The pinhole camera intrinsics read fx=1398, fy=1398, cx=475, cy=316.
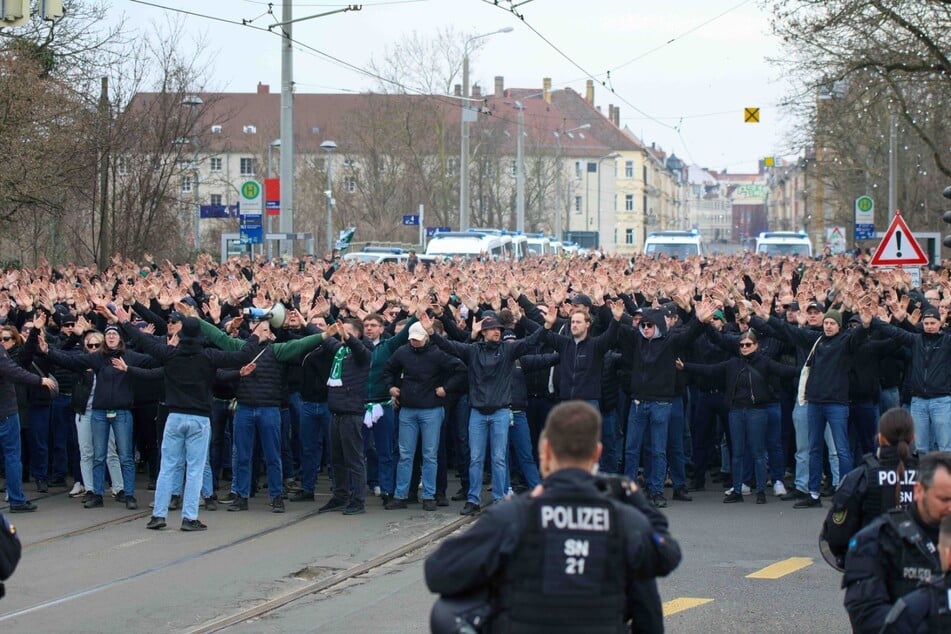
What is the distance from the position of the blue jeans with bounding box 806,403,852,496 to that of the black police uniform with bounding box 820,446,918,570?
7.04m

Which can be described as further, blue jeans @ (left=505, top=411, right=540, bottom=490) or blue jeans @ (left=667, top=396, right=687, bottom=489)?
blue jeans @ (left=667, top=396, right=687, bottom=489)

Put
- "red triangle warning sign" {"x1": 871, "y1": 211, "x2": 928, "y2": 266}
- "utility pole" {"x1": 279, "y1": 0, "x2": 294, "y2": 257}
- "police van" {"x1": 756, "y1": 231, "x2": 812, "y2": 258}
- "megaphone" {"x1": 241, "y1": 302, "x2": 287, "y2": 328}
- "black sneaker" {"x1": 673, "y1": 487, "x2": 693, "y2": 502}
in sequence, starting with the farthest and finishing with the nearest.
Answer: "police van" {"x1": 756, "y1": 231, "x2": 812, "y2": 258} < "utility pole" {"x1": 279, "y1": 0, "x2": 294, "y2": 257} < "red triangle warning sign" {"x1": 871, "y1": 211, "x2": 928, "y2": 266} < "black sneaker" {"x1": 673, "y1": 487, "x2": 693, "y2": 502} < "megaphone" {"x1": 241, "y1": 302, "x2": 287, "y2": 328}

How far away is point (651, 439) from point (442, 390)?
203 cm

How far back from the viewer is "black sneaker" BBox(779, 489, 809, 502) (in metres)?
13.2

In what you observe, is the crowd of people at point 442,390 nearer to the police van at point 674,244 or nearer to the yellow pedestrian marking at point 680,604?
the yellow pedestrian marking at point 680,604

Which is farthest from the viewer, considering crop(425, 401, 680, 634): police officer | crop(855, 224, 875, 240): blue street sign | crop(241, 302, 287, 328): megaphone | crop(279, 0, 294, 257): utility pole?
crop(855, 224, 875, 240): blue street sign

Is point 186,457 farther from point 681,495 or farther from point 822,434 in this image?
point 822,434

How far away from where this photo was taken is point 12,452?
41.5 ft

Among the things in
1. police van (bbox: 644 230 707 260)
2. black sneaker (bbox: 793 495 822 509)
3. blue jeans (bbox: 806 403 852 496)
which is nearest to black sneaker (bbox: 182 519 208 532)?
black sneaker (bbox: 793 495 822 509)

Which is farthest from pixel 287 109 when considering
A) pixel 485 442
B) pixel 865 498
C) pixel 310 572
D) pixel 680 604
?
pixel 865 498

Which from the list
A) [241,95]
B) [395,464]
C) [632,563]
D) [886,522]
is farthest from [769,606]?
[241,95]

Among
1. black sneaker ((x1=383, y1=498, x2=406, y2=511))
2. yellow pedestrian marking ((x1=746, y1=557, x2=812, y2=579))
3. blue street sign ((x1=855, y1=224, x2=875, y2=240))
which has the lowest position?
black sneaker ((x1=383, y1=498, x2=406, y2=511))

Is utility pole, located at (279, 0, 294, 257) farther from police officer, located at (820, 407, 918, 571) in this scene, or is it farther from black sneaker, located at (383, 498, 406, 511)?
police officer, located at (820, 407, 918, 571)

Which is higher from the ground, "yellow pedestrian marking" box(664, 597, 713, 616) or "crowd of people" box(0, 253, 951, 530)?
"crowd of people" box(0, 253, 951, 530)
